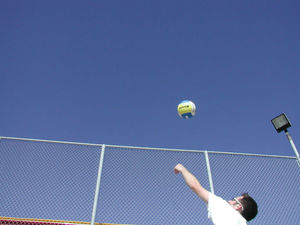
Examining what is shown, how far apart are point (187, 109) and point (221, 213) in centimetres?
365

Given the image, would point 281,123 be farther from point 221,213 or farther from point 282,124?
point 221,213

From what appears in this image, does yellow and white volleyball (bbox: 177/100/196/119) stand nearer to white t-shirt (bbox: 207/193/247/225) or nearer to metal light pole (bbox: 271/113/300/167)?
metal light pole (bbox: 271/113/300/167)

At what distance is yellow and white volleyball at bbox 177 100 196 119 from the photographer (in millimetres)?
4960

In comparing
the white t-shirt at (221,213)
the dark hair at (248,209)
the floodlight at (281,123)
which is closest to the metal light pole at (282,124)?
the floodlight at (281,123)

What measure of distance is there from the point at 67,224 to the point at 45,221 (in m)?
0.37

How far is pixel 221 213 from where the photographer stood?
1402 millimetres

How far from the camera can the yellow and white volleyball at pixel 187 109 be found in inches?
195

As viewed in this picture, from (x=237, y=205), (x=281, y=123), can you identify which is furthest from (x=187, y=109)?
(x=237, y=205)

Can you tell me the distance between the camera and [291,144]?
5.28m

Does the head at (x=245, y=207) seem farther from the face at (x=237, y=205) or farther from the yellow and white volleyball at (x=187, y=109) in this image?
the yellow and white volleyball at (x=187, y=109)

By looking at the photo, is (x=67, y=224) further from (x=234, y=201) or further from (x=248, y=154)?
(x=248, y=154)

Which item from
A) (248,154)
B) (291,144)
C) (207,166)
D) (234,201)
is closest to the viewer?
(234,201)

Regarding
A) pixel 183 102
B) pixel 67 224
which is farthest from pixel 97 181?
pixel 183 102

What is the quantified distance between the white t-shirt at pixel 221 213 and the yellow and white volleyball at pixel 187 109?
3572mm
